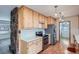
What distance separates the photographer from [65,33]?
1.43 meters

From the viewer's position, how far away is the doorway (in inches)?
54.7

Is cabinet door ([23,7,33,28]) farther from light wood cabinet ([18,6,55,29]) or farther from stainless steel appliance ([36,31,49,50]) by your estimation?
stainless steel appliance ([36,31,49,50])

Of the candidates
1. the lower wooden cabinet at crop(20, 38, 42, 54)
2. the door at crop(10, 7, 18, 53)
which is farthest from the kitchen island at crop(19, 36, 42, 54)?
the door at crop(10, 7, 18, 53)

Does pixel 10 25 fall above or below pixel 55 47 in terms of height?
above

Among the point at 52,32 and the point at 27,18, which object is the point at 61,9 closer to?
the point at 52,32

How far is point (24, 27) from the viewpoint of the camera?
1335mm

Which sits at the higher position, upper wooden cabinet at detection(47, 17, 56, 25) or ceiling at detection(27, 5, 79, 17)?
ceiling at detection(27, 5, 79, 17)

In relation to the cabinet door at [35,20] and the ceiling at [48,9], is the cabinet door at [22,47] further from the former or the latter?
the ceiling at [48,9]

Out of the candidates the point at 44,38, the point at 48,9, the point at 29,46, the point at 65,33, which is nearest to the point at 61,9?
the point at 48,9

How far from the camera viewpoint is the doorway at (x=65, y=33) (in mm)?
1390

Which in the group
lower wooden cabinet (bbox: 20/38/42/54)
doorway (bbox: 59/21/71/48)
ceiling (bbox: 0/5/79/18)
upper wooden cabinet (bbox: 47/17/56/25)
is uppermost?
ceiling (bbox: 0/5/79/18)
